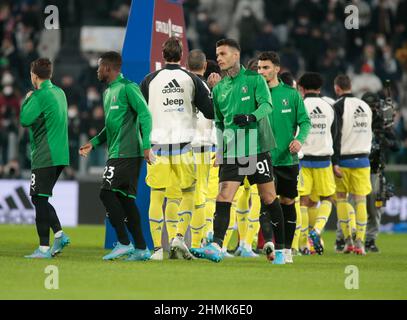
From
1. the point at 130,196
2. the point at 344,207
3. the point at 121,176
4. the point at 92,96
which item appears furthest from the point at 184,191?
the point at 92,96

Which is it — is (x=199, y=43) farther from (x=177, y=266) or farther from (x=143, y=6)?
(x=177, y=266)

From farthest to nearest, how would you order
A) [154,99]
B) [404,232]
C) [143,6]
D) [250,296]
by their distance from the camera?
[404,232]
[143,6]
[154,99]
[250,296]

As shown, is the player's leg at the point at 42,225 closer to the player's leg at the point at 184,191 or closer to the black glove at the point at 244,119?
the player's leg at the point at 184,191

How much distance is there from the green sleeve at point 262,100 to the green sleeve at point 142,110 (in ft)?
4.12

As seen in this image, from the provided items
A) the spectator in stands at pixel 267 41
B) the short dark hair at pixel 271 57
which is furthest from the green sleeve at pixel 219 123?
the spectator in stands at pixel 267 41

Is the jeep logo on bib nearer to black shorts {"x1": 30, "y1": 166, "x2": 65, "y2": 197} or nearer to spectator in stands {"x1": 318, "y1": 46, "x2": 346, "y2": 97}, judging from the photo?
black shorts {"x1": 30, "y1": 166, "x2": 65, "y2": 197}

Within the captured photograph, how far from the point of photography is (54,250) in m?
12.8

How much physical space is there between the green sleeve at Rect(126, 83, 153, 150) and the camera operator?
5145 millimetres

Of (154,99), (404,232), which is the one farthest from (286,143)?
(404,232)

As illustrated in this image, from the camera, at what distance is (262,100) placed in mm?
11617

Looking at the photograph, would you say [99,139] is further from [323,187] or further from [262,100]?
[323,187]

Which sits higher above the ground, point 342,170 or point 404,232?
point 342,170

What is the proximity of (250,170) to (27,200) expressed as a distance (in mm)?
10945

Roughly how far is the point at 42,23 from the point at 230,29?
477 centimetres
